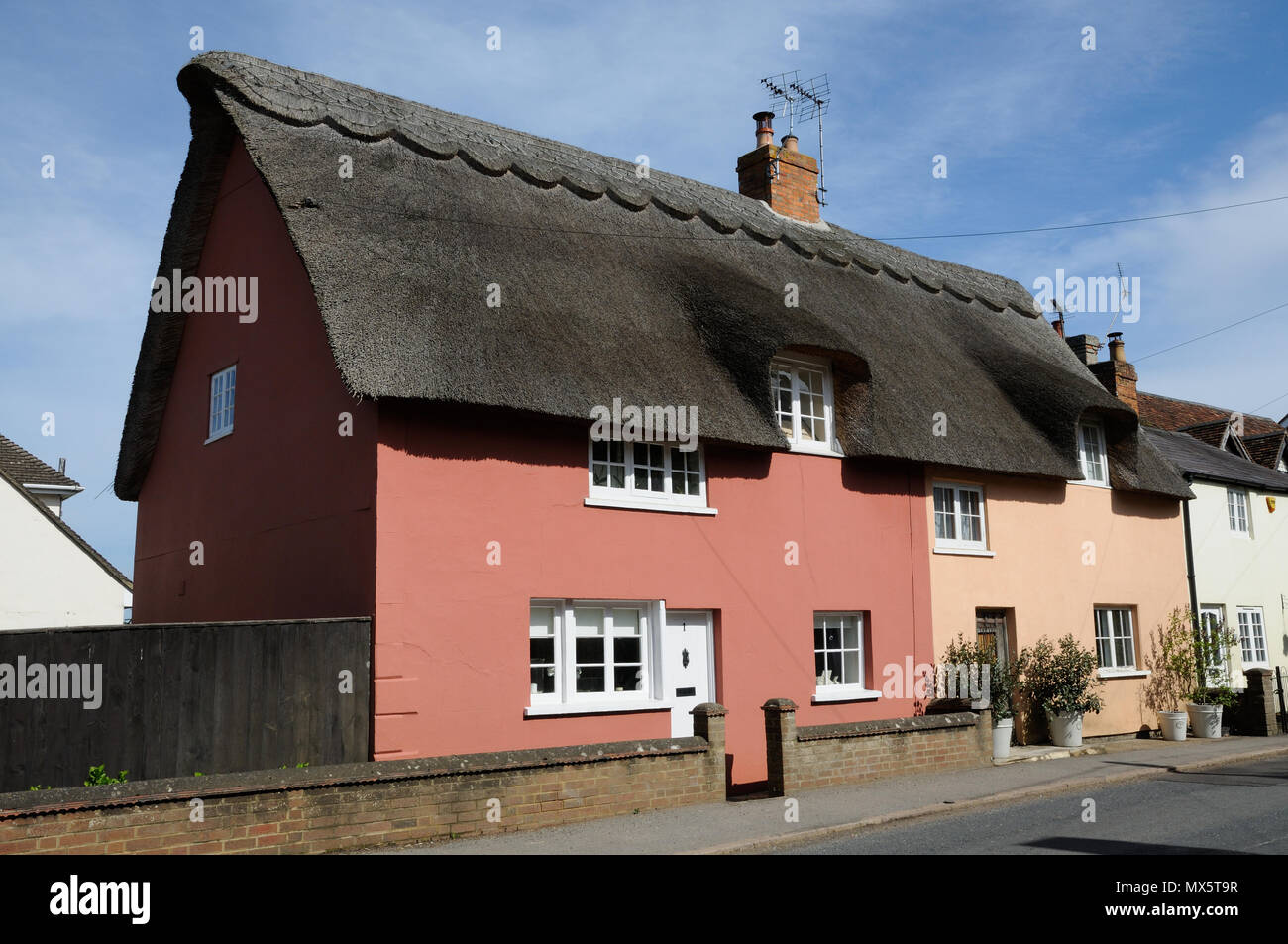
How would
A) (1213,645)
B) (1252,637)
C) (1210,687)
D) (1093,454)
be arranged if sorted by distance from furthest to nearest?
(1252,637) → (1213,645) → (1210,687) → (1093,454)

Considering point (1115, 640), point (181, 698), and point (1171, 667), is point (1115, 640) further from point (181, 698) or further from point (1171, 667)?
point (181, 698)

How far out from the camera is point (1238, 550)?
73.0ft

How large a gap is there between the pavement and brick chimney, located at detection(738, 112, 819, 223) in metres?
10.5

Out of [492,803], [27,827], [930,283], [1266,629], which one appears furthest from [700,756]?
[1266,629]

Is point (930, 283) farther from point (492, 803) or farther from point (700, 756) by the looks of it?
point (492, 803)

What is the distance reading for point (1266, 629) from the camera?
2278cm

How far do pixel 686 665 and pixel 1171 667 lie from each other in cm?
1119

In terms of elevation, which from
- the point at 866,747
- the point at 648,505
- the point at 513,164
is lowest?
the point at 866,747

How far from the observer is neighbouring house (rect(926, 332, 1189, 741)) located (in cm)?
1692

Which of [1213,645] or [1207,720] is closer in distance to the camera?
[1207,720]

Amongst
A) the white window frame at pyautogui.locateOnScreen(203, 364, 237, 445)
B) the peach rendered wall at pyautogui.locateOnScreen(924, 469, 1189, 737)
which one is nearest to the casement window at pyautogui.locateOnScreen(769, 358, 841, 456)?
the peach rendered wall at pyautogui.locateOnScreen(924, 469, 1189, 737)

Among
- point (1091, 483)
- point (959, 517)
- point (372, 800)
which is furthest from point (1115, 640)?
point (372, 800)

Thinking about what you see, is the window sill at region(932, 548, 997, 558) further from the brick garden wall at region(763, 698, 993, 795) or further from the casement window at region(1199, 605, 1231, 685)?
the casement window at region(1199, 605, 1231, 685)

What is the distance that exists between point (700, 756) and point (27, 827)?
6290 mm
